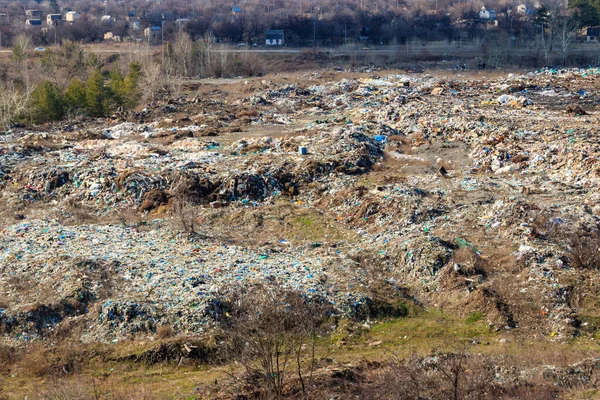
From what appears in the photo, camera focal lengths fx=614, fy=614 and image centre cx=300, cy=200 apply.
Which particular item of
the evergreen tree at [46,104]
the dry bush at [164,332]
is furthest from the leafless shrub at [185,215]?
the evergreen tree at [46,104]

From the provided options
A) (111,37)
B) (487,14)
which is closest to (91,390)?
(111,37)

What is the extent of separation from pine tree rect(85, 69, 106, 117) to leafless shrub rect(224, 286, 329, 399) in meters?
17.7

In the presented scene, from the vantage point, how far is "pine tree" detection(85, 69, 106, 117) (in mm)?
24734

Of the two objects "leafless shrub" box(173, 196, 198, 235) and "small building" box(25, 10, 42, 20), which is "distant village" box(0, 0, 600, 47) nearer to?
"small building" box(25, 10, 42, 20)

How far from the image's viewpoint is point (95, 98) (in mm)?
24844

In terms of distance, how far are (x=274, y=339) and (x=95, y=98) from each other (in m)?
20.1

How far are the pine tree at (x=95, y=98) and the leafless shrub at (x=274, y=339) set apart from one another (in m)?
17.7

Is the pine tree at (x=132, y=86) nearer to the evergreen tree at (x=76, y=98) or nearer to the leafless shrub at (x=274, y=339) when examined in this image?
the evergreen tree at (x=76, y=98)

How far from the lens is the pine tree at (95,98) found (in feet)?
81.1

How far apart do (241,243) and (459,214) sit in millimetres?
4391

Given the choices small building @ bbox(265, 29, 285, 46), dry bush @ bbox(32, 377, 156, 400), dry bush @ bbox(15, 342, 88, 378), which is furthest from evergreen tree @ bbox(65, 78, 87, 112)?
small building @ bbox(265, 29, 285, 46)

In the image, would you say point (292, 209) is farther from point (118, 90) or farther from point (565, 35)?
point (565, 35)

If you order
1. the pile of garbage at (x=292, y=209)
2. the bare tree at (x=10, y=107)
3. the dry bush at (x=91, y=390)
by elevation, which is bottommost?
the dry bush at (x=91, y=390)

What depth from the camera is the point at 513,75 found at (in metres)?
30.0
